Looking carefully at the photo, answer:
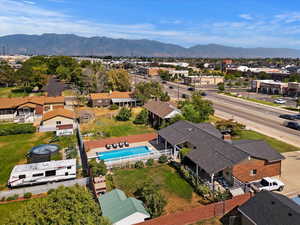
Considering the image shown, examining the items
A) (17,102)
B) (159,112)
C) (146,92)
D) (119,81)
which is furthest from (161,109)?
(17,102)

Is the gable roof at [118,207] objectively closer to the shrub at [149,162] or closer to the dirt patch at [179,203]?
the dirt patch at [179,203]

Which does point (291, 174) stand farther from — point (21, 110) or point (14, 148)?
point (21, 110)

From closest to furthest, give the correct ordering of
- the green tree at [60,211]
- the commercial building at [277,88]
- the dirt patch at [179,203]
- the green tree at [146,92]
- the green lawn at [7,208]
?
the green tree at [60,211] < the green lawn at [7,208] < the dirt patch at [179,203] < the green tree at [146,92] < the commercial building at [277,88]

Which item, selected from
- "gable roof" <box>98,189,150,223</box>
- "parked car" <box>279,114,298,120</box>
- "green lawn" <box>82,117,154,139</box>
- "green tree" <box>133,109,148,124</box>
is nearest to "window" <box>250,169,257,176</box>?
"gable roof" <box>98,189,150,223</box>

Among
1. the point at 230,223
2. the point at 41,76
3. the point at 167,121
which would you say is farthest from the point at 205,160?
the point at 41,76

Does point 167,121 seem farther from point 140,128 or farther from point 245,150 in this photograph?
point 245,150

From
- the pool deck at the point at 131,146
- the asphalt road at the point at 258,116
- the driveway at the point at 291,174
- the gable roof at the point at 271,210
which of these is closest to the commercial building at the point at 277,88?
the asphalt road at the point at 258,116
